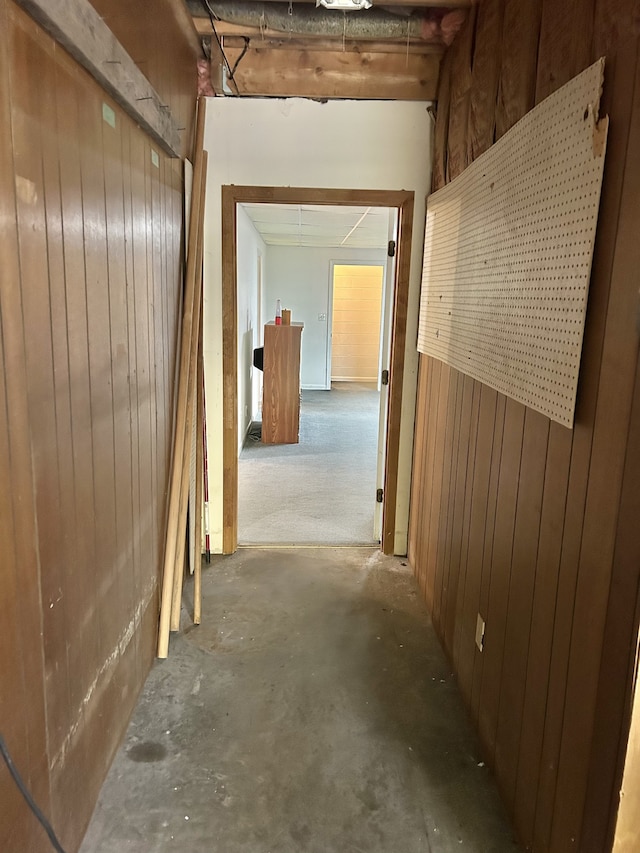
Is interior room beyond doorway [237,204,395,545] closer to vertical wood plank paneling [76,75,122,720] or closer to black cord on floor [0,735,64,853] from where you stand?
vertical wood plank paneling [76,75,122,720]

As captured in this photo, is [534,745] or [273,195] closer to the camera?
[534,745]

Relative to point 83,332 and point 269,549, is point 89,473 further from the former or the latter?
point 269,549

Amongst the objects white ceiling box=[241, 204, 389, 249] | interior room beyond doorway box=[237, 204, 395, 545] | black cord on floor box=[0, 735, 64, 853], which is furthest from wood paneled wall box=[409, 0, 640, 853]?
white ceiling box=[241, 204, 389, 249]

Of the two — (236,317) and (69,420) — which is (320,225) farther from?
(69,420)

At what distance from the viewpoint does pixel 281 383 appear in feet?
18.6

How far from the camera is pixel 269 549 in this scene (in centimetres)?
346

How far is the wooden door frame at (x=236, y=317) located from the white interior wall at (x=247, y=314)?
180 centimetres

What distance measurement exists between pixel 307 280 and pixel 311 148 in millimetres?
5967

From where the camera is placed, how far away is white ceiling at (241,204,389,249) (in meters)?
5.22

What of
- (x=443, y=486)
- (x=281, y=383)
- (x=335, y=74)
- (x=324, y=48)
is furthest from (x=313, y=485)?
(x=324, y=48)

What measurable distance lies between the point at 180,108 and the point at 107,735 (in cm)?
247

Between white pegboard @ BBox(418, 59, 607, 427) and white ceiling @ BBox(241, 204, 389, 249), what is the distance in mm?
2086

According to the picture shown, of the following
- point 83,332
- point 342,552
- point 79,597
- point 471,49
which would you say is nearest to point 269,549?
point 342,552

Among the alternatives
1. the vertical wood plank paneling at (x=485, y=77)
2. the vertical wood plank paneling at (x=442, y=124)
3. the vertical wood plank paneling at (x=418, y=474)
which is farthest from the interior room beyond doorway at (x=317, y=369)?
the vertical wood plank paneling at (x=485, y=77)
